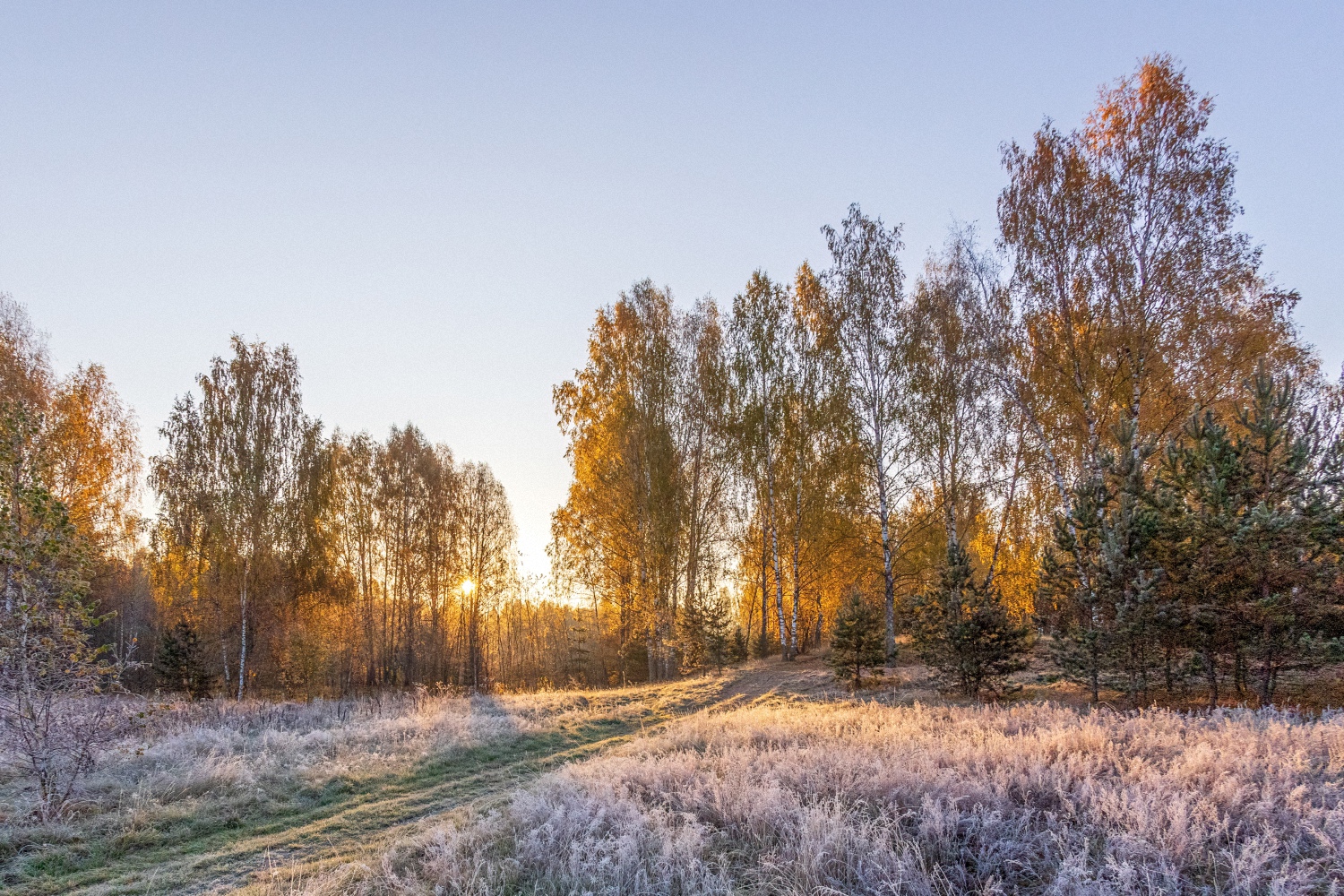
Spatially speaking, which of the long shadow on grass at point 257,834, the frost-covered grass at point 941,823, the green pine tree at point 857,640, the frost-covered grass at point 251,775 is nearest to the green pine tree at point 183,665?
the frost-covered grass at point 251,775

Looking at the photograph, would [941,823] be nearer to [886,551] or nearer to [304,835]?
[304,835]

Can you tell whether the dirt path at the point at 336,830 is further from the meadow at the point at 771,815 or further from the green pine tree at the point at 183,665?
the green pine tree at the point at 183,665

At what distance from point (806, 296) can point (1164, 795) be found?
18.9 metres

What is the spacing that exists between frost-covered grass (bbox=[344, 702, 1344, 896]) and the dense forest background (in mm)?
3262

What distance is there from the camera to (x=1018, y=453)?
58.4 feet

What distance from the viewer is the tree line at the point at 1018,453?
8727 mm

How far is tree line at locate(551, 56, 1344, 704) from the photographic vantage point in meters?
8.73

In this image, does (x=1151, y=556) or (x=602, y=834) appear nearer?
(x=602, y=834)

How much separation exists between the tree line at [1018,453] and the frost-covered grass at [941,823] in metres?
2.83

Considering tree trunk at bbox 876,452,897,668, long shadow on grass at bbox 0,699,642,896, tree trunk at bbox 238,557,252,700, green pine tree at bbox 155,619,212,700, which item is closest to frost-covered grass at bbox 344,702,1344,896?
long shadow on grass at bbox 0,699,642,896

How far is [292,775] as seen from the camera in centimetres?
845

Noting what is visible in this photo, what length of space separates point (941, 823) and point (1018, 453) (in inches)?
637

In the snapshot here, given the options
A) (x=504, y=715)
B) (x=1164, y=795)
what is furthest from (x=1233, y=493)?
(x=504, y=715)

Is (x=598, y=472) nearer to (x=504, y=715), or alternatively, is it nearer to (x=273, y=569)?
(x=504, y=715)
